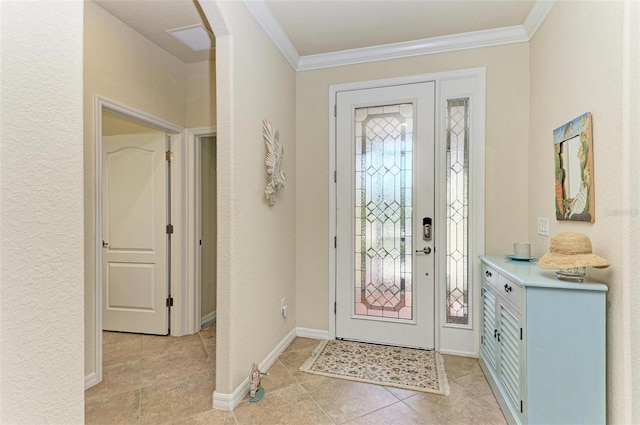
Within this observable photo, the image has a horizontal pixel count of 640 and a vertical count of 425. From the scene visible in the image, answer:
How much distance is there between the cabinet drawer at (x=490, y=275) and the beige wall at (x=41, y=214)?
2.28 metres

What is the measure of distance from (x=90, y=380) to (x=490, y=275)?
9.78ft

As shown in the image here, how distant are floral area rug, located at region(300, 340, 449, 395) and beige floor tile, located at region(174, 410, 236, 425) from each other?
683 mm

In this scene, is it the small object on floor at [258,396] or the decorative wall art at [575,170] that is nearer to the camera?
the decorative wall art at [575,170]

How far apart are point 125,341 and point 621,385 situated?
367 centimetres

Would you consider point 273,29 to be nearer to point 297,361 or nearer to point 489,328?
point 297,361

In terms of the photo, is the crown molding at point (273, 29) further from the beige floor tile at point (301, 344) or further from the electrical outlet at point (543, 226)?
the beige floor tile at point (301, 344)

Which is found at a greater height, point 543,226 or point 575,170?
point 575,170

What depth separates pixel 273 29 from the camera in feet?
8.20

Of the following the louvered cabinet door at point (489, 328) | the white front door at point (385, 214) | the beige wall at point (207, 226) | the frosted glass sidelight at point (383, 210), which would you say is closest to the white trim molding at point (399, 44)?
the white front door at point (385, 214)

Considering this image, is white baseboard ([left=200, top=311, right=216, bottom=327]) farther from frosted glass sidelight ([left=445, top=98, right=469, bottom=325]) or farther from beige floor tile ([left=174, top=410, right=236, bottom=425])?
frosted glass sidelight ([left=445, top=98, right=469, bottom=325])

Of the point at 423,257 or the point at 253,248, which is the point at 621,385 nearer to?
the point at 423,257

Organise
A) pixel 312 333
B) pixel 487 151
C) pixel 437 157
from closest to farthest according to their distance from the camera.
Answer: pixel 487 151
pixel 437 157
pixel 312 333

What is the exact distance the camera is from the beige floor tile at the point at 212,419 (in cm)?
184

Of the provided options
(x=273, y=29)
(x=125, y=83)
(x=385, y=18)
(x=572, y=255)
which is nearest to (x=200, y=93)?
(x=125, y=83)
